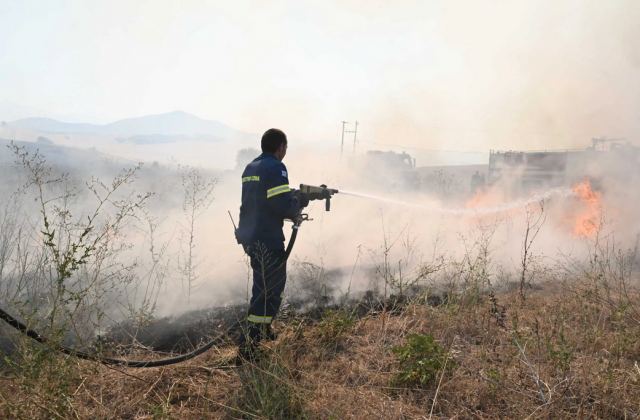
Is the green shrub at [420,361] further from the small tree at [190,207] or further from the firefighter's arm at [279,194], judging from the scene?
the small tree at [190,207]

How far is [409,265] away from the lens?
669 centimetres

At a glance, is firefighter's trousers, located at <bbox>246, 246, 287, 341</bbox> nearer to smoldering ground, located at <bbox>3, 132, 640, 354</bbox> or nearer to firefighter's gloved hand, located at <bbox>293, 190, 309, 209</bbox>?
firefighter's gloved hand, located at <bbox>293, 190, 309, 209</bbox>

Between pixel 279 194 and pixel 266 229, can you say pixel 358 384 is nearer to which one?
pixel 266 229

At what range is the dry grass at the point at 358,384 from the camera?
8.05ft

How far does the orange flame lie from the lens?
31.5 feet

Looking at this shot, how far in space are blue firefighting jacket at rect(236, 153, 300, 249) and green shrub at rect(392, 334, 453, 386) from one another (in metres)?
1.24

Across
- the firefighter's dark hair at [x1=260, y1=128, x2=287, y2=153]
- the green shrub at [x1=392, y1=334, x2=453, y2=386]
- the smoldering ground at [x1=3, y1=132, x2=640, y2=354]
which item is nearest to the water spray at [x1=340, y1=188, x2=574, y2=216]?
the smoldering ground at [x1=3, y1=132, x2=640, y2=354]

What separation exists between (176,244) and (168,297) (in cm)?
207

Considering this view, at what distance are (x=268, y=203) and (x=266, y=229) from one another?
0.21 meters

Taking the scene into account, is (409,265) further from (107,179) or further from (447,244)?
(107,179)

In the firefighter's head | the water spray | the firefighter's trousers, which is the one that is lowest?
→ the firefighter's trousers

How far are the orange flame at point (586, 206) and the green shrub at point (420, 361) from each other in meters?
8.09

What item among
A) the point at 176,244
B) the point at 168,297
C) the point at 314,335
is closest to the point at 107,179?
the point at 176,244

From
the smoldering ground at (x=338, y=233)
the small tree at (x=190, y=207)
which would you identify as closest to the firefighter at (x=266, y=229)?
the small tree at (x=190, y=207)
